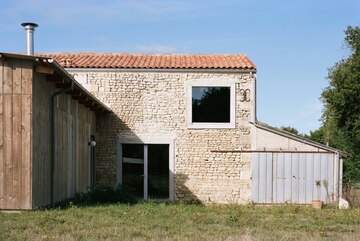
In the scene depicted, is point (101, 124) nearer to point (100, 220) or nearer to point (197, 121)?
point (197, 121)

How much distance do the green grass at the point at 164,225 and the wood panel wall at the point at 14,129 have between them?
736mm

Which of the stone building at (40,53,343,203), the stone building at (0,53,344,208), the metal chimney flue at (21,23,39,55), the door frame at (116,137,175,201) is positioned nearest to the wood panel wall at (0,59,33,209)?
the metal chimney flue at (21,23,39,55)

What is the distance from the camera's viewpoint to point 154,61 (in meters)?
20.3

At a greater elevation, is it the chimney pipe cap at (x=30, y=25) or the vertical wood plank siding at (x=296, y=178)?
the chimney pipe cap at (x=30, y=25)

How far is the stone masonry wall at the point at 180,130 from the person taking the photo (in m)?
19.3

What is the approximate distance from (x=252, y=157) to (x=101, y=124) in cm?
566

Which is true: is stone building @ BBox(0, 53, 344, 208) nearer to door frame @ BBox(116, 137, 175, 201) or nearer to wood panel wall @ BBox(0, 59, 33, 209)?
door frame @ BBox(116, 137, 175, 201)

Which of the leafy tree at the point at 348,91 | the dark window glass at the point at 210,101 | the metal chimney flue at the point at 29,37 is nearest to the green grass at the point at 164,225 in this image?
the metal chimney flue at the point at 29,37

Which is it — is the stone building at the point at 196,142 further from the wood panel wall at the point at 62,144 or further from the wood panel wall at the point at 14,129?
the wood panel wall at the point at 14,129

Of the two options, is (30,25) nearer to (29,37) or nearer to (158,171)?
(29,37)

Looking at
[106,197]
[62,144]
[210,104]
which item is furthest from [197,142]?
[62,144]

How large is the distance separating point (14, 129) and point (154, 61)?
354 inches

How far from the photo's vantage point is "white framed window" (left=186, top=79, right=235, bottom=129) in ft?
63.7

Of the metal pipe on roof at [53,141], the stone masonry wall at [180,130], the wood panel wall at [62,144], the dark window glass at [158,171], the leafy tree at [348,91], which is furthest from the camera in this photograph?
the leafy tree at [348,91]
